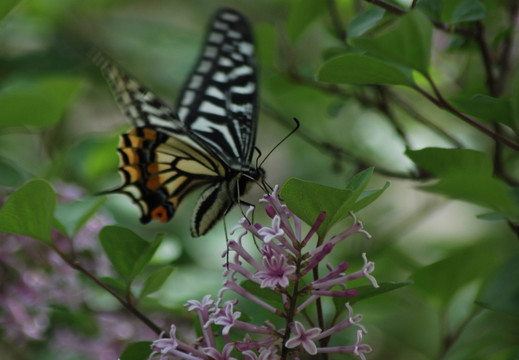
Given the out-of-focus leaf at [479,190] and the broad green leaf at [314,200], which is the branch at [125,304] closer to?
the broad green leaf at [314,200]

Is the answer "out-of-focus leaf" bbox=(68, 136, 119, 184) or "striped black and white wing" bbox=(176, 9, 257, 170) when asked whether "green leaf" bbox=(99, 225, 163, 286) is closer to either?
"striped black and white wing" bbox=(176, 9, 257, 170)

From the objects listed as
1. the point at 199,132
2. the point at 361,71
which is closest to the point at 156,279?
the point at 361,71

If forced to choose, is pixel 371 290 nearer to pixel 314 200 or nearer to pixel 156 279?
pixel 314 200

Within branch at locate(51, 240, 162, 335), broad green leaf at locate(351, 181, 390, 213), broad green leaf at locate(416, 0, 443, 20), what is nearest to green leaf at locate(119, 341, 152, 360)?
branch at locate(51, 240, 162, 335)

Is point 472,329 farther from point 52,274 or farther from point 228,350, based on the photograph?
point 52,274

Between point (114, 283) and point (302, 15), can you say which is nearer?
point (114, 283)

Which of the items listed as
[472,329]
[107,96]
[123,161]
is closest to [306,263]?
[472,329]
